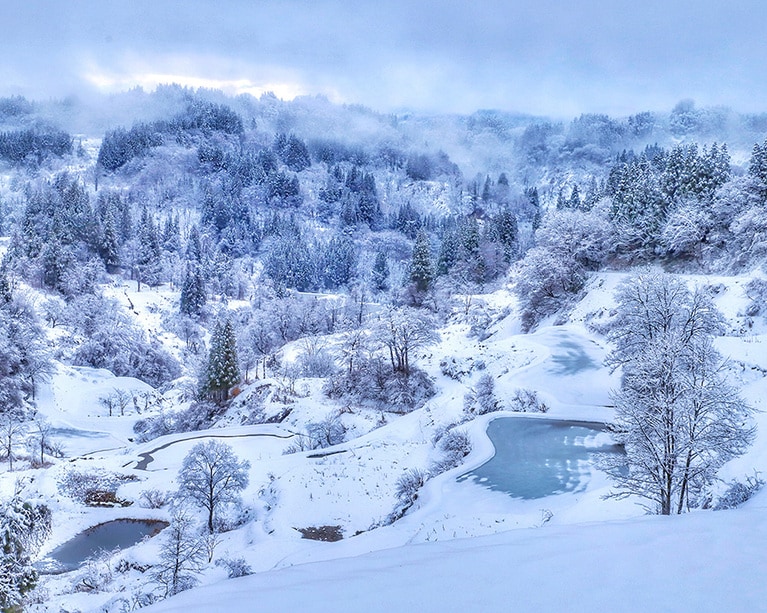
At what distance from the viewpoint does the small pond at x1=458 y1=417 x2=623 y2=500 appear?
16.7m

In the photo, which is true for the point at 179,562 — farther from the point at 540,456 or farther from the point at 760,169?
the point at 760,169

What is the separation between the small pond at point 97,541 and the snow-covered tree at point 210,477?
153 inches

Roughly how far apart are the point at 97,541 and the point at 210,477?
26.6ft

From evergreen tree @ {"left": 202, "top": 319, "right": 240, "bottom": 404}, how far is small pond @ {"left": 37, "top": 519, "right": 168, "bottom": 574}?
71.5ft

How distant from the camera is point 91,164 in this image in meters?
200

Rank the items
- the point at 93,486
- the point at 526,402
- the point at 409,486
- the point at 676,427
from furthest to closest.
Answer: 1. the point at 93,486
2. the point at 526,402
3. the point at 409,486
4. the point at 676,427

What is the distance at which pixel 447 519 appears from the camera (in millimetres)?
14312

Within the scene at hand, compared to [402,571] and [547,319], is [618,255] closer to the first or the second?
[547,319]

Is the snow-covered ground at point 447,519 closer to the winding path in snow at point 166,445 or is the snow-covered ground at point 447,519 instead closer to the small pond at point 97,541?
the winding path in snow at point 166,445

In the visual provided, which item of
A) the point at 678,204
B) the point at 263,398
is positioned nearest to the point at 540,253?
the point at 678,204

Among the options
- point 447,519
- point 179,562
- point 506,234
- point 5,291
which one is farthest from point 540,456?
point 5,291

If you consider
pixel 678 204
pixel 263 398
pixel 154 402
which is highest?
pixel 678 204

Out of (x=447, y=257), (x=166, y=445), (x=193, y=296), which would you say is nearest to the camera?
(x=166, y=445)

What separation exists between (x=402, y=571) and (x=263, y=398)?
39.4 meters
